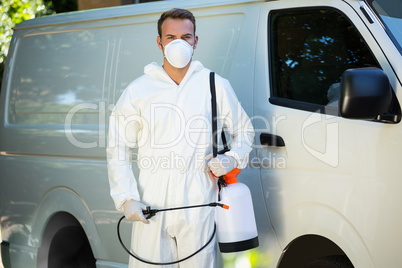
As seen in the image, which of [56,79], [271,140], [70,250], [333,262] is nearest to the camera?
[333,262]

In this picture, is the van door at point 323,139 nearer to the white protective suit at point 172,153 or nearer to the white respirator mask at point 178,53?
the white protective suit at point 172,153

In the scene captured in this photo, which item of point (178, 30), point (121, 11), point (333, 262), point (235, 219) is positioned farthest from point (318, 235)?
point (121, 11)

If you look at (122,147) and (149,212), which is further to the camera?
(122,147)

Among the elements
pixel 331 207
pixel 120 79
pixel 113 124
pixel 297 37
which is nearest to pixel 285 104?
pixel 297 37

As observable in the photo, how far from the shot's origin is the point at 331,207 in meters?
3.14

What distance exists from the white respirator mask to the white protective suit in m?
0.12

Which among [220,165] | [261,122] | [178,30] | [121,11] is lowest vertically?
[220,165]

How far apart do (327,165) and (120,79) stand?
1739 millimetres

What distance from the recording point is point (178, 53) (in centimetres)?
308

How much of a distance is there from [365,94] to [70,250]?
296cm

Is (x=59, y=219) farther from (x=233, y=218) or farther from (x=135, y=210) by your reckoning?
(x=233, y=218)

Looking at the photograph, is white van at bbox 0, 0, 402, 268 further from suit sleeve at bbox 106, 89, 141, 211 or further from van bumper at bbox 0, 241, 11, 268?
suit sleeve at bbox 106, 89, 141, 211

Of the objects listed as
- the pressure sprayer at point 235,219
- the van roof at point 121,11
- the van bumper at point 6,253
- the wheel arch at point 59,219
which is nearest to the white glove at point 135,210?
the pressure sprayer at point 235,219

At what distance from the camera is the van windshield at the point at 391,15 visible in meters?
3.03
